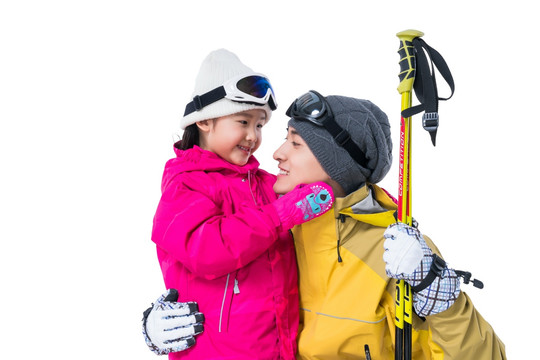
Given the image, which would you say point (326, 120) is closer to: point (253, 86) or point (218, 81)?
point (253, 86)

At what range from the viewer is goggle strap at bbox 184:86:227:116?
9.21 feet

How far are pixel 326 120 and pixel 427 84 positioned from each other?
52cm

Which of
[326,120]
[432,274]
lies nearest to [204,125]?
[326,120]

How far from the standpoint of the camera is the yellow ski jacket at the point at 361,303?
2.42 metres

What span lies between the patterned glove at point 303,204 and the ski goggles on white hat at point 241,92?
0.58m

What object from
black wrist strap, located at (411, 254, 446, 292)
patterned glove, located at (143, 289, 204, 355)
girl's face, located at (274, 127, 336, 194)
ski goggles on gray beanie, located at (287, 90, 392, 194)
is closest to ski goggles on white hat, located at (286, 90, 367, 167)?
ski goggles on gray beanie, located at (287, 90, 392, 194)

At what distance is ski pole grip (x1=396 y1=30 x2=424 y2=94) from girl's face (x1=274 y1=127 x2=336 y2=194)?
1.83 feet

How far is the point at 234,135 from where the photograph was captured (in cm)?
278

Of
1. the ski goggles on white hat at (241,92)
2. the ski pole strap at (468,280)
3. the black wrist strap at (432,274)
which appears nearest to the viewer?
the black wrist strap at (432,274)

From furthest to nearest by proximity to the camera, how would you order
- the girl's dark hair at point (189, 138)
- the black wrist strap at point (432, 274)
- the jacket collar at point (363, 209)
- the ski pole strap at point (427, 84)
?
1. the girl's dark hair at point (189, 138)
2. the jacket collar at point (363, 209)
3. the black wrist strap at point (432, 274)
4. the ski pole strap at point (427, 84)

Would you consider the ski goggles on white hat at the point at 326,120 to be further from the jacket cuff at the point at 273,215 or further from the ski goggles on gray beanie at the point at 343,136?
the jacket cuff at the point at 273,215

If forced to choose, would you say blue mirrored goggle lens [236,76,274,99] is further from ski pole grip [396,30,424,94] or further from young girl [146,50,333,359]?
ski pole grip [396,30,424,94]

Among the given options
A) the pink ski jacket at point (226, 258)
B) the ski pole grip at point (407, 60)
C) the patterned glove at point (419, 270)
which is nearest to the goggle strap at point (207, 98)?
the pink ski jacket at point (226, 258)

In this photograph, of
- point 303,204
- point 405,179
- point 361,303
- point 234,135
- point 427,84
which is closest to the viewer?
point 427,84
